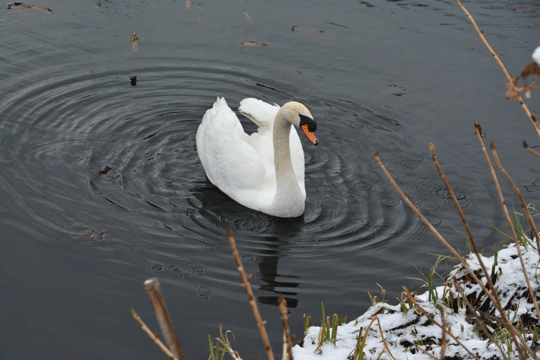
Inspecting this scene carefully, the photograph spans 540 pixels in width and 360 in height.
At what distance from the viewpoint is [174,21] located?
378 inches

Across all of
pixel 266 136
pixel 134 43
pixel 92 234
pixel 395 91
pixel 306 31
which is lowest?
pixel 92 234

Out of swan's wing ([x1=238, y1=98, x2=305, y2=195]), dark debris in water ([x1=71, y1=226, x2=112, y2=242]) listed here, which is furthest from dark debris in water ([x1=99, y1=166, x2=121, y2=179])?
swan's wing ([x1=238, y1=98, x2=305, y2=195])

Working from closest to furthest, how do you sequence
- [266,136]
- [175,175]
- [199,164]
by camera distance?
[175,175], [266,136], [199,164]

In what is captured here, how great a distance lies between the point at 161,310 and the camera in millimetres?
2041

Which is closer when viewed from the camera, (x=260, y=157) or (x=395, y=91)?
(x=260, y=157)

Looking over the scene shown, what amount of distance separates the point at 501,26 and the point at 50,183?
795 cm

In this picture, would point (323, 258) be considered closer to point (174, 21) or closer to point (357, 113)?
point (357, 113)

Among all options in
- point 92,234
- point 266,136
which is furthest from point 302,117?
point 92,234

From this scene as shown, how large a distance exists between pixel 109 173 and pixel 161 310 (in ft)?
14.5

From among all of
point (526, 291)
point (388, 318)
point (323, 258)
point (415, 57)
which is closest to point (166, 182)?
point (323, 258)

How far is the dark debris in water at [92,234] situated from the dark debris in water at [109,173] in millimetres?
943

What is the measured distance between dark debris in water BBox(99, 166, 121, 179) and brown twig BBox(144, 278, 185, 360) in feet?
13.7

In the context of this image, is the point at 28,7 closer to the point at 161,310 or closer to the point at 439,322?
the point at 439,322

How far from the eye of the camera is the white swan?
568 cm
